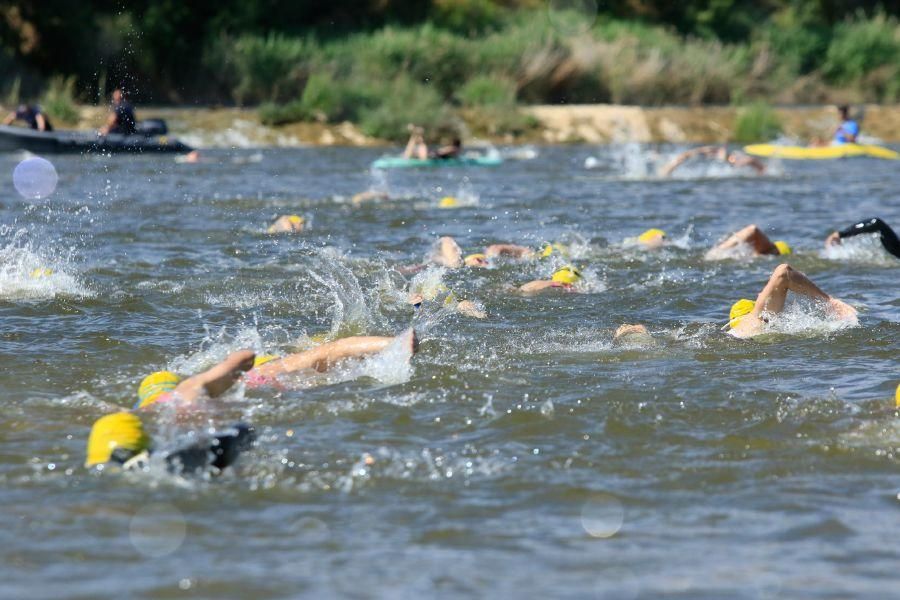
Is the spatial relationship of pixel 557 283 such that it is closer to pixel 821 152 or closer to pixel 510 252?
pixel 510 252

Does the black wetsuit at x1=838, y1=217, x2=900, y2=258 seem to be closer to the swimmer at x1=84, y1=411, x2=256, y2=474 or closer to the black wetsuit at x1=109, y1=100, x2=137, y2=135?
the swimmer at x1=84, y1=411, x2=256, y2=474

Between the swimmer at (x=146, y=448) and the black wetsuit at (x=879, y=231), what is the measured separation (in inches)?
292

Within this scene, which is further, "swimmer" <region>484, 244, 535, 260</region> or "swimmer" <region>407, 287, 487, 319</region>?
"swimmer" <region>484, 244, 535, 260</region>

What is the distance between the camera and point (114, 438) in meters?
5.91

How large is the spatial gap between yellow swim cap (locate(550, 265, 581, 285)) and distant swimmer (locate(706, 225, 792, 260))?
226 cm

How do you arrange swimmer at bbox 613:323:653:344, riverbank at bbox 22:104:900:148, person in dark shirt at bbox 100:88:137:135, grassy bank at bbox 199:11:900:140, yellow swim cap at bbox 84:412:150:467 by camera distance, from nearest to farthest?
yellow swim cap at bbox 84:412:150:467, swimmer at bbox 613:323:653:344, person in dark shirt at bbox 100:88:137:135, riverbank at bbox 22:104:900:148, grassy bank at bbox 199:11:900:140

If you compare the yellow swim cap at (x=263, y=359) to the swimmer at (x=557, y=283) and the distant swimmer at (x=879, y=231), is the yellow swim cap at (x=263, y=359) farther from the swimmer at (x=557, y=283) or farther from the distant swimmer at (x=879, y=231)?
the distant swimmer at (x=879, y=231)

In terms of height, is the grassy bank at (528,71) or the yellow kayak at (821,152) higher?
the yellow kayak at (821,152)

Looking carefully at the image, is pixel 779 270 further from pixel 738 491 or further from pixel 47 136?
pixel 47 136

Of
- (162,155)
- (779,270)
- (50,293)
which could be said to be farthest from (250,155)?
(779,270)

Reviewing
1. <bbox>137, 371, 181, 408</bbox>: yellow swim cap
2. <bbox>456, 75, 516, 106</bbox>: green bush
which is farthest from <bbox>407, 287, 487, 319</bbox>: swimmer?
<bbox>456, 75, 516, 106</bbox>: green bush

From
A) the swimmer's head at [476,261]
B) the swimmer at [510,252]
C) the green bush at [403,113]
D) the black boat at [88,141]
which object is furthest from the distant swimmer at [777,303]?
the green bush at [403,113]

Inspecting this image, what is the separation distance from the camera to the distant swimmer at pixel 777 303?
29.1 ft

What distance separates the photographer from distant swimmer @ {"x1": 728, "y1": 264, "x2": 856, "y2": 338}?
888 centimetres
